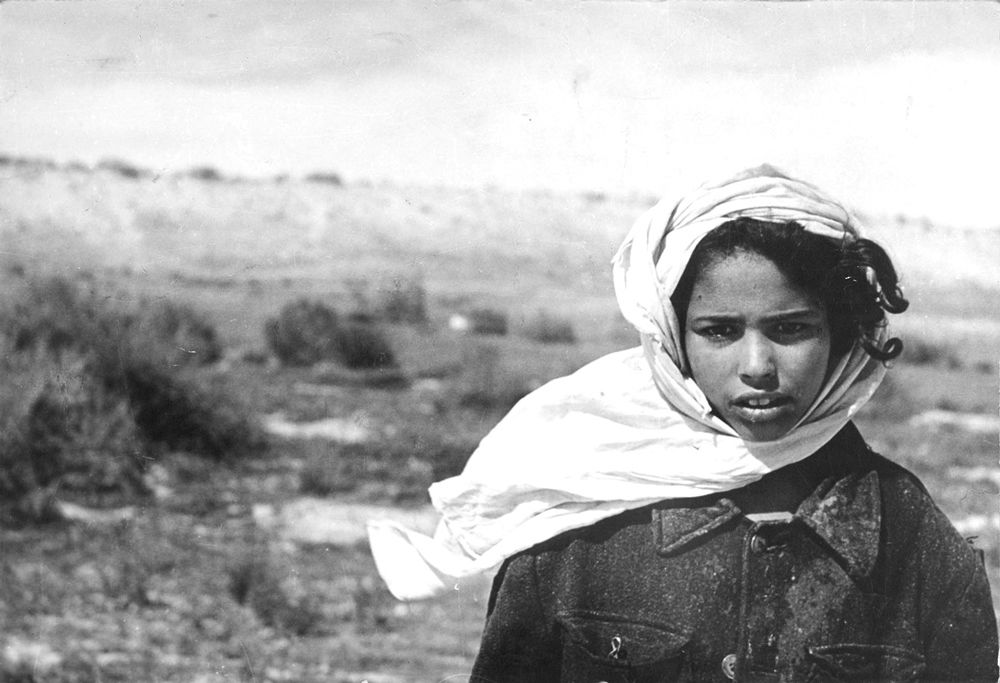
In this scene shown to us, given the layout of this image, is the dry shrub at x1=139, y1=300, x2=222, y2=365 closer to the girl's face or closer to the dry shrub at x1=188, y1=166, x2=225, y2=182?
the dry shrub at x1=188, y1=166, x2=225, y2=182

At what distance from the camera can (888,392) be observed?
6543 mm

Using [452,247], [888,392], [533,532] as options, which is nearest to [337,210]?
[452,247]

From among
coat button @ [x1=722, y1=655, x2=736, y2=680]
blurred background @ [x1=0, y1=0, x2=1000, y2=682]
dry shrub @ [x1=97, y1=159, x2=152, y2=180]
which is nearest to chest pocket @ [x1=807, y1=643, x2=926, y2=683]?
coat button @ [x1=722, y1=655, x2=736, y2=680]

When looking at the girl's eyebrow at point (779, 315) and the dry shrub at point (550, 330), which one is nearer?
the girl's eyebrow at point (779, 315)

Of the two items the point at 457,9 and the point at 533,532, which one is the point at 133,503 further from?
the point at 533,532

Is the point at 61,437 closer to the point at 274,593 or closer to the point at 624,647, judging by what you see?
the point at 274,593

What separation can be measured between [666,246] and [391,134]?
1633mm

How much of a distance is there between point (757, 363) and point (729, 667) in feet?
2.13

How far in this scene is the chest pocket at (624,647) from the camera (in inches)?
97.9

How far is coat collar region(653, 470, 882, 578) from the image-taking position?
2.45 meters

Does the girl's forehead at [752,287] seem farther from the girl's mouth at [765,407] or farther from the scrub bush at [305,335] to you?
the scrub bush at [305,335]

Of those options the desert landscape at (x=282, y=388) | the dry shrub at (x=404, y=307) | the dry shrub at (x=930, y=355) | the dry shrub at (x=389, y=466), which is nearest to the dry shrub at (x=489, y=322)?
the desert landscape at (x=282, y=388)

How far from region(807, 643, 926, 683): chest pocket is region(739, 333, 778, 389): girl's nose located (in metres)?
0.58

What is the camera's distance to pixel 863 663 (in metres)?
2.46
